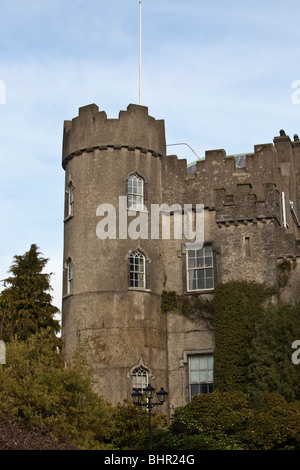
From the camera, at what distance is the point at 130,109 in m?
28.4

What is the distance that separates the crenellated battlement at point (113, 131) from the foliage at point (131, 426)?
33.7ft

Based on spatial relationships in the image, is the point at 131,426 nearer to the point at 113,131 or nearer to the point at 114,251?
the point at 114,251

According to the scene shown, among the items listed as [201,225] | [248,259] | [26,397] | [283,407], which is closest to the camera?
[26,397]

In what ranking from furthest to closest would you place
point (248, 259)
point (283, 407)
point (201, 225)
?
point (201, 225), point (248, 259), point (283, 407)

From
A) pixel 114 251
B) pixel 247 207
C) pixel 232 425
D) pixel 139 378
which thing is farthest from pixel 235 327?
pixel 114 251

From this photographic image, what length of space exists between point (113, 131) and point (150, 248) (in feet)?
16.1

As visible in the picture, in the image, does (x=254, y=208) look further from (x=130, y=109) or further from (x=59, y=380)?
(x=59, y=380)

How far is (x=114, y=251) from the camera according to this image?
2653 cm

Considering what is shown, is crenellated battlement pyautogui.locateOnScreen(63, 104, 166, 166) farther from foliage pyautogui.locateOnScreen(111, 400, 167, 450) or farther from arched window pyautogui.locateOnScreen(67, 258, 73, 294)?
foliage pyautogui.locateOnScreen(111, 400, 167, 450)

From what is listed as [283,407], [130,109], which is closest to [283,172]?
[130,109]

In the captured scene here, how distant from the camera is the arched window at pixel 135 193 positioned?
27.4m

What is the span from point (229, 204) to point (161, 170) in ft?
12.1

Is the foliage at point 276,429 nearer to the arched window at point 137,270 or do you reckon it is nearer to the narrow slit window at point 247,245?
the narrow slit window at point 247,245

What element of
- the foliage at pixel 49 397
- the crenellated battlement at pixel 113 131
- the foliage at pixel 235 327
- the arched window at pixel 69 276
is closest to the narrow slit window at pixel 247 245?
the foliage at pixel 235 327
